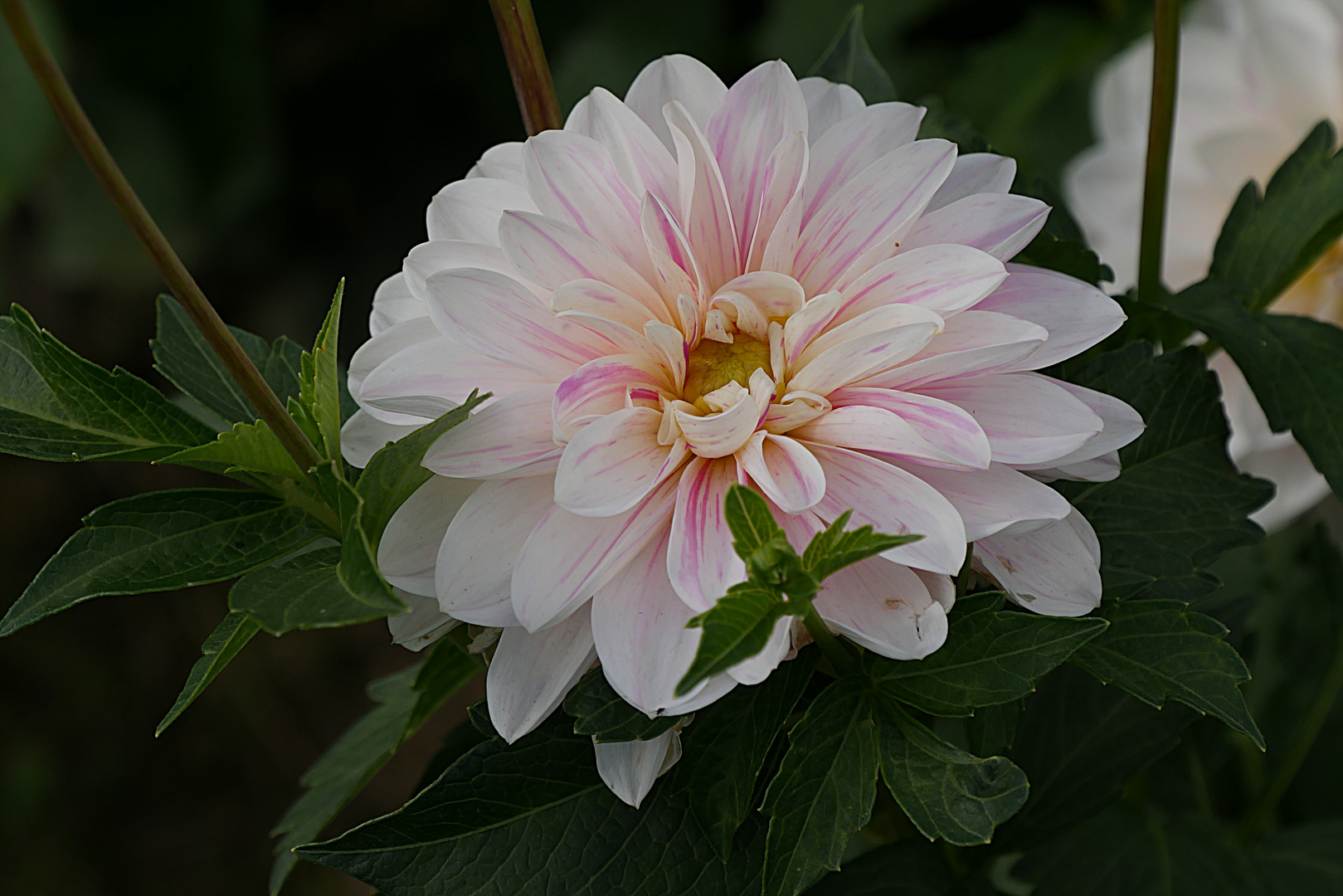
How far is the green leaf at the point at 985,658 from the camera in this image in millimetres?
278

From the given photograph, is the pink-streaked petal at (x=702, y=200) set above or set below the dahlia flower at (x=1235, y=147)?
above

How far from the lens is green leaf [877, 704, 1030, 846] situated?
270mm

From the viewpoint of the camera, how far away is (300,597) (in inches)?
10.5

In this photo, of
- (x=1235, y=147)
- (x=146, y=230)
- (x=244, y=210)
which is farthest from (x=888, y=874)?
(x=244, y=210)

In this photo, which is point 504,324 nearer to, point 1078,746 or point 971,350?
point 971,350

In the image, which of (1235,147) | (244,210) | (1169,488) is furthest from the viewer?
(244,210)

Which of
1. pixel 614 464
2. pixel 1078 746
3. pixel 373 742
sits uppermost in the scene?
pixel 614 464

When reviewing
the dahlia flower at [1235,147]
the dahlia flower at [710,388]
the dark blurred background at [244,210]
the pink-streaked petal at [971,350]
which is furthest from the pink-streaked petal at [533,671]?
the dark blurred background at [244,210]

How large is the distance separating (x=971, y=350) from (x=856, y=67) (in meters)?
0.18

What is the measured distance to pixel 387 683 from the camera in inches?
18.0

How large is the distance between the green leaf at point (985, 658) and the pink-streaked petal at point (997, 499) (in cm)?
2

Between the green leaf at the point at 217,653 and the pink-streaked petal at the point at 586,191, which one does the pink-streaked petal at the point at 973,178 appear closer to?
the pink-streaked petal at the point at 586,191

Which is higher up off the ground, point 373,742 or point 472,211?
point 472,211

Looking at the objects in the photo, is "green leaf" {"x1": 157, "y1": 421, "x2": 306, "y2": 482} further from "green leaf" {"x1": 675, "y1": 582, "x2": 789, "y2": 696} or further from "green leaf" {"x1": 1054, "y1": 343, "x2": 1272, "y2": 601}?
"green leaf" {"x1": 1054, "y1": 343, "x2": 1272, "y2": 601}
